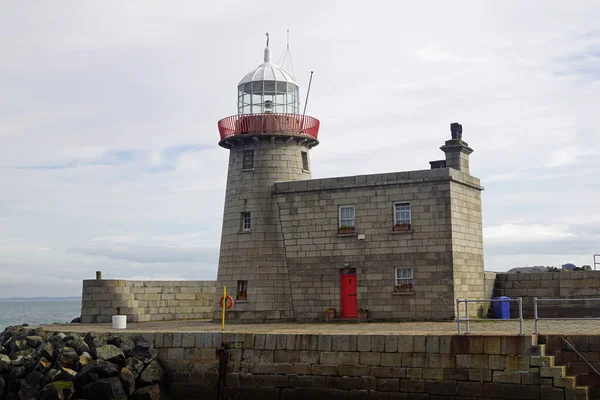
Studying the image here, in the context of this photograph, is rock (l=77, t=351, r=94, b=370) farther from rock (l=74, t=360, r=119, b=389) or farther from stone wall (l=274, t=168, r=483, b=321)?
stone wall (l=274, t=168, r=483, b=321)

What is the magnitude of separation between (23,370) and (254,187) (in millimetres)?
9698

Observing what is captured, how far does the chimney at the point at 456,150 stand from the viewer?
82.1 ft

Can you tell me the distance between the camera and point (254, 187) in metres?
26.9

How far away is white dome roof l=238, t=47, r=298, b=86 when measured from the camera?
27.4 m

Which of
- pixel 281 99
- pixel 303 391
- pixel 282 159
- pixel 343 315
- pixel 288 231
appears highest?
pixel 281 99

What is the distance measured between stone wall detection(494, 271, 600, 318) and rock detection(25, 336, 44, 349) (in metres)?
13.8

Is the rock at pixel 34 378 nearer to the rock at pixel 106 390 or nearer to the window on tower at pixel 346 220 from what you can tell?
the rock at pixel 106 390

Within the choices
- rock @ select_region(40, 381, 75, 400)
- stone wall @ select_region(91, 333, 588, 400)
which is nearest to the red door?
stone wall @ select_region(91, 333, 588, 400)

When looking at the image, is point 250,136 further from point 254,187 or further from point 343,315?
point 343,315

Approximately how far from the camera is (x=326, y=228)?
25250 mm

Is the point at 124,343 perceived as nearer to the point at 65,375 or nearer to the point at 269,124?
the point at 65,375

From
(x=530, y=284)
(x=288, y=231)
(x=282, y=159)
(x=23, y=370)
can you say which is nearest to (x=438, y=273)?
(x=530, y=284)

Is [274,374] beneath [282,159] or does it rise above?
beneath

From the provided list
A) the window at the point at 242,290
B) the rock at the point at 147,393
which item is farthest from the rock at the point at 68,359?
the window at the point at 242,290
